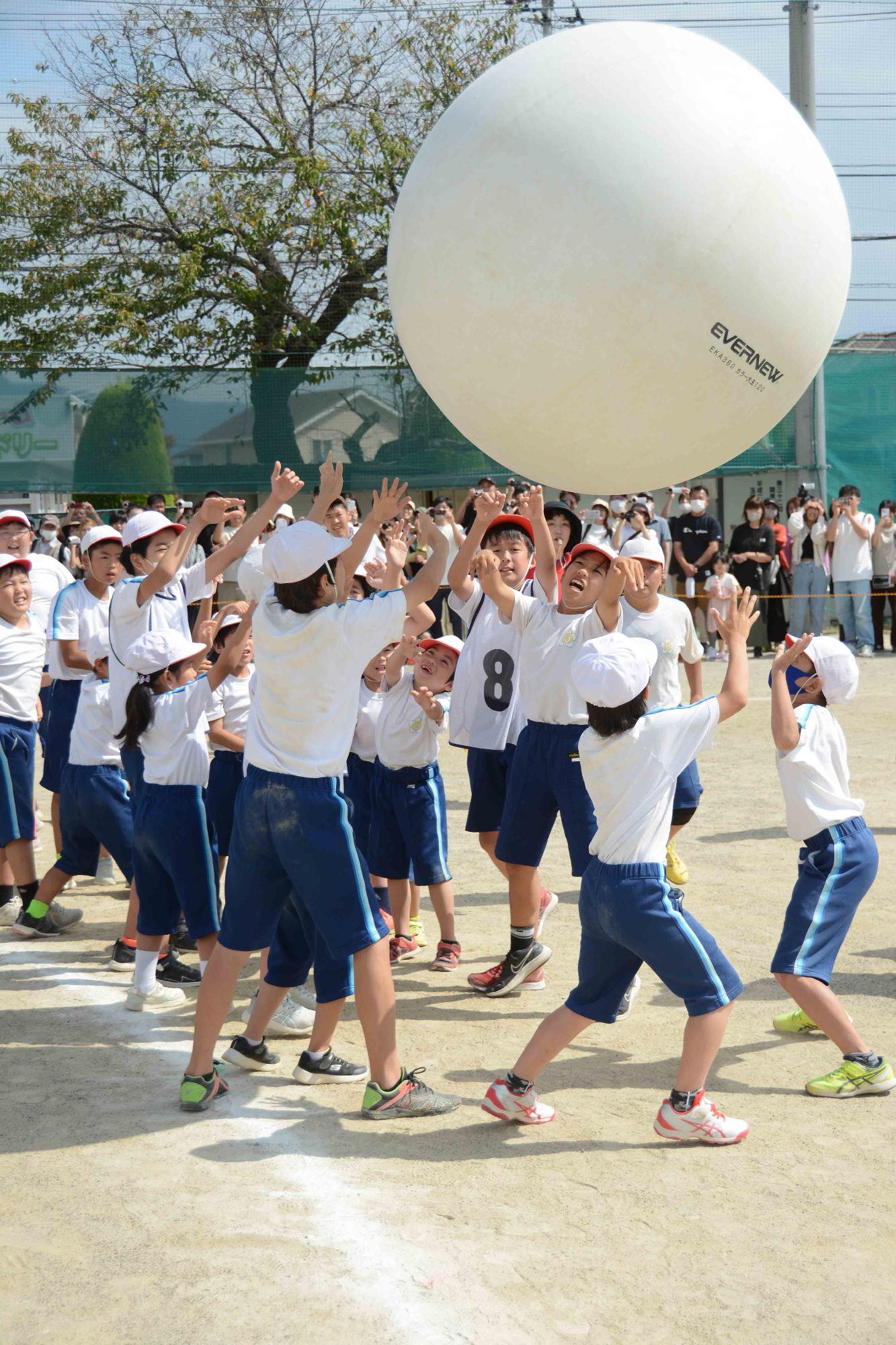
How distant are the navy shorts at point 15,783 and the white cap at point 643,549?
3.16 meters

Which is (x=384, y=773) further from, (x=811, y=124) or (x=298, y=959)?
(x=811, y=124)

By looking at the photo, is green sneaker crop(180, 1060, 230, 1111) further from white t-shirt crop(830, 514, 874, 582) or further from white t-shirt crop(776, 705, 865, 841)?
white t-shirt crop(830, 514, 874, 582)

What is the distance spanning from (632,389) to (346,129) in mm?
20017

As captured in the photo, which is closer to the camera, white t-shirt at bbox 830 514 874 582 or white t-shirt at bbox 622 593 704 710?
white t-shirt at bbox 622 593 704 710

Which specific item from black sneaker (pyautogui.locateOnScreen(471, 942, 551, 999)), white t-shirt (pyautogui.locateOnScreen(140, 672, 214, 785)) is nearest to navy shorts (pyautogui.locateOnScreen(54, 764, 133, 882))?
white t-shirt (pyautogui.locateOnScreen(140, 672, 214, 785))

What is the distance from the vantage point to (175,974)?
5.86 meters

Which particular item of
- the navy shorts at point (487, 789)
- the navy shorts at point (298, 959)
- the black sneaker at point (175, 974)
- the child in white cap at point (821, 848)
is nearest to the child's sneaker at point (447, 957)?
the navy shorts at point (487, 789)

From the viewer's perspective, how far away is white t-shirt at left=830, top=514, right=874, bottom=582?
16672mm

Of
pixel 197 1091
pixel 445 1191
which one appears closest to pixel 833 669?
pixel 445 1191

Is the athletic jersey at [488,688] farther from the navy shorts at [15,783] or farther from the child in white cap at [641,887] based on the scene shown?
the navy shorts at [15,783]

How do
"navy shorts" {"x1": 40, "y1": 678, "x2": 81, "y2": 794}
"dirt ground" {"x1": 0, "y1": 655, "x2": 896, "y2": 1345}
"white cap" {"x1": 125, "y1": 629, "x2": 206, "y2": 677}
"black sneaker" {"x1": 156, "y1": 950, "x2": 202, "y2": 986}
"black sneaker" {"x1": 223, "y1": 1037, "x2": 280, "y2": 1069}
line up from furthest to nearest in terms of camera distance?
"navy shorts" {"x1": 40, "y1": 678, "x2": 81, "y2": 794} < "black sneaker" {"x1": 156, "y1": 950, "x2": 202, "y2": 986} < "white cap" {"x1": 125, "y1": 629, "x2": 206, "y2": 677} < "black sneaker" {"x1": 223, "y1": 1037, "x2": 280, "y2": 1069} < "dirt ground" {"x1": 0, "y1": 655, "x2": 896, "y2": 1345}

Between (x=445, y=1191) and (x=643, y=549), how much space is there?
18.1ft

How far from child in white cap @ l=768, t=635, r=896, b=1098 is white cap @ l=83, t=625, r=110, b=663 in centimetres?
351

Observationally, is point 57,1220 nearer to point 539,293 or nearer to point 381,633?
point 381,633
